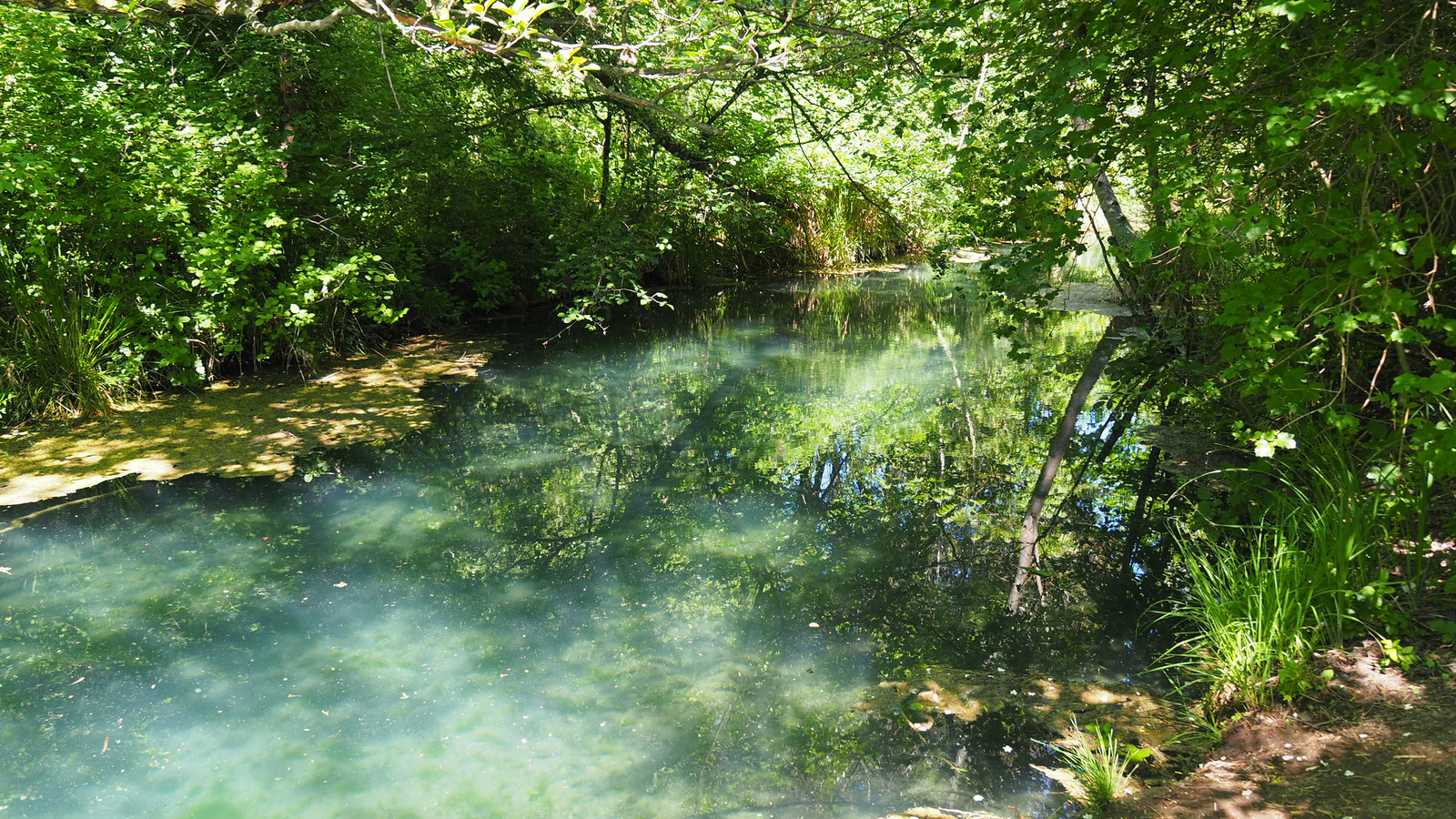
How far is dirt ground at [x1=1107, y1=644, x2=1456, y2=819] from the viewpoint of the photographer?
226 centimetres

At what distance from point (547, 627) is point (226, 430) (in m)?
3.60

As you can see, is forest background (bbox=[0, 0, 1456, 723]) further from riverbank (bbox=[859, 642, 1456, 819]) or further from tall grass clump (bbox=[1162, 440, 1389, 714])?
riverbank (bbox=[859, 642, 1456, 819])

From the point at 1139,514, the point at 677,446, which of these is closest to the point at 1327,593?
the point at 1139,514

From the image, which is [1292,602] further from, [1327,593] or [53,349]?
[53,349]

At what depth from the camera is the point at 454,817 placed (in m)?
2.63

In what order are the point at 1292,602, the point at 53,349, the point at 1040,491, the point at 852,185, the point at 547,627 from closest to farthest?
the point at 1292,602
the point at 547,627
the point at 1040,491
the point at 53,349
the point at 852,185

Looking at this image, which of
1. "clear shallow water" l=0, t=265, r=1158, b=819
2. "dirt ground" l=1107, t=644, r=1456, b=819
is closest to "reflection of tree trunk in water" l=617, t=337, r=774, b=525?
"clear shallow water" l=0, t=265, r=1158, b=819

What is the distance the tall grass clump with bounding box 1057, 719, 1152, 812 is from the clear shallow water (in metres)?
0.12

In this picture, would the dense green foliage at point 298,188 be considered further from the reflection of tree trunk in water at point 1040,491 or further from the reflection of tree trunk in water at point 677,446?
the reflection of tree trunk in water at point 1040,491

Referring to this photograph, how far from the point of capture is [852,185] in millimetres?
7332

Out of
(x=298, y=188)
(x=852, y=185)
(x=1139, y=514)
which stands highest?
(x=298, y=188)

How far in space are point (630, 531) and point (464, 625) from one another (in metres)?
1.19

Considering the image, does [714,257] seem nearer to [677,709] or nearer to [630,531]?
[630,531]

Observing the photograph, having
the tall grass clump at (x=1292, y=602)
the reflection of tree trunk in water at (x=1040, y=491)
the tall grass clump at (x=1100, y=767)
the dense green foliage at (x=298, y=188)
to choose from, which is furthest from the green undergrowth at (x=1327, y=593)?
the dense green foliage at (x=298, y=188)
